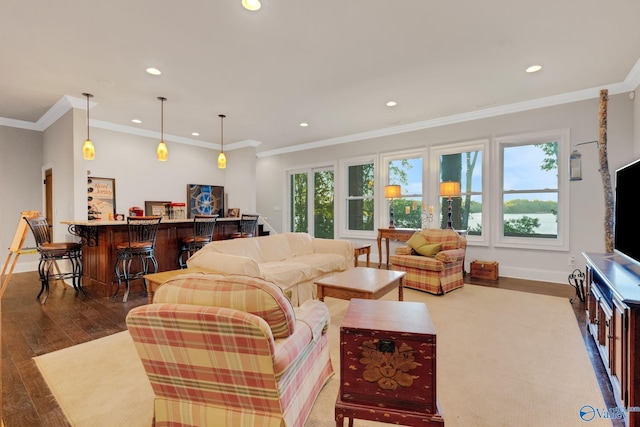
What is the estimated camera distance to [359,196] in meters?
6.96

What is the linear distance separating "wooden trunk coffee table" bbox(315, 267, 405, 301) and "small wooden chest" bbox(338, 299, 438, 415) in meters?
1.29

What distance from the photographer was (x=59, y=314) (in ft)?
11.2

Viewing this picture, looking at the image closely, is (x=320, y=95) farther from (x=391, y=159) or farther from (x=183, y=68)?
(x=391, y=159)

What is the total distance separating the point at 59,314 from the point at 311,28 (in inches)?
163

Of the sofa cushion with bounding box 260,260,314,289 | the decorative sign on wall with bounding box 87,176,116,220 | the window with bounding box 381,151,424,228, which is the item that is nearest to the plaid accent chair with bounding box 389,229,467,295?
the window with bounding box 381,151,424,228

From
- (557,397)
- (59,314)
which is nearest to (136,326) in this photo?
(557,397)

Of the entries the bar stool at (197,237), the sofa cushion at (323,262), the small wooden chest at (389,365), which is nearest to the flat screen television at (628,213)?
the small wooden chest at (389,365)

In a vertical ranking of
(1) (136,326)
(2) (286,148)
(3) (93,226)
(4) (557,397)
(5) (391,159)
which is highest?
(2) (286,148)

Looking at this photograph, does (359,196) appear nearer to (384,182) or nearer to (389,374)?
(384,182)

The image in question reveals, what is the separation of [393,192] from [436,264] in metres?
2.13

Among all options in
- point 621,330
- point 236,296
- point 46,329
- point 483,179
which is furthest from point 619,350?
point 46,329

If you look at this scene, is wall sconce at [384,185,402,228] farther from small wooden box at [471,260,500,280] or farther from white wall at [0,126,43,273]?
white wall at [0,126,43,273]

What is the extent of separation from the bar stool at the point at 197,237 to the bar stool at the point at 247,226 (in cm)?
71

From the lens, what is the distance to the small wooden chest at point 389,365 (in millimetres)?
1317
